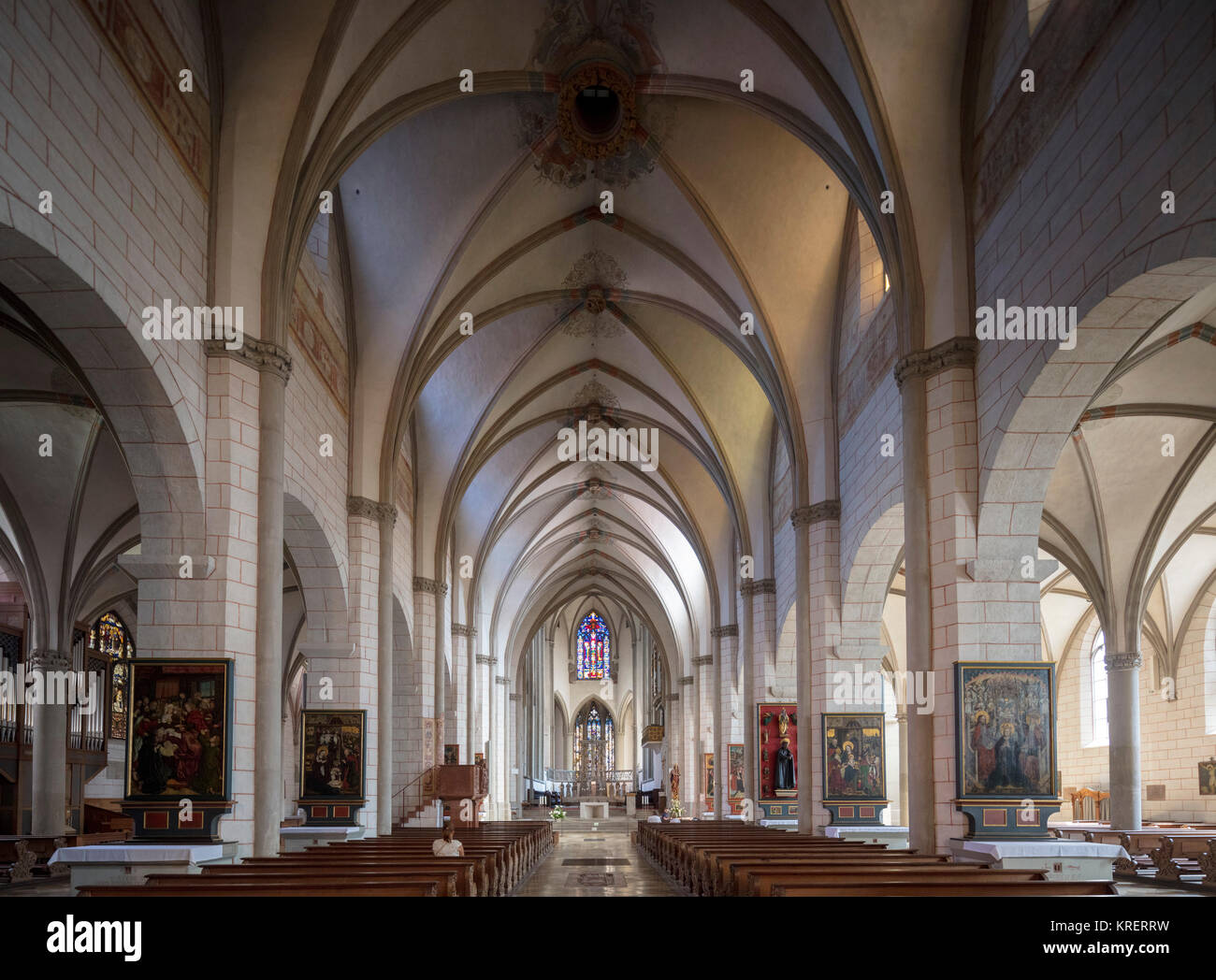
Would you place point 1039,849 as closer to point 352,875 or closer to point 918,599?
point 918,599

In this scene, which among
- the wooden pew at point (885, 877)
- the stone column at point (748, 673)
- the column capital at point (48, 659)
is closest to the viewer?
the wooden pew at point (885, 877)

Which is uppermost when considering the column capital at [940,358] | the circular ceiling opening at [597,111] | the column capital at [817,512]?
the circular ceiling opening at [597,111]

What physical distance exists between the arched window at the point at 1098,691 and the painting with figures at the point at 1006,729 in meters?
21.4

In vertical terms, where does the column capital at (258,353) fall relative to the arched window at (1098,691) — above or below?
above

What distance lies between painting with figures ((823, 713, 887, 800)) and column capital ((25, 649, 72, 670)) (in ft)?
49.0

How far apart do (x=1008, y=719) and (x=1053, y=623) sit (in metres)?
22.0

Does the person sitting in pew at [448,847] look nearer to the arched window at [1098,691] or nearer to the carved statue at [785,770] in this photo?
the carved statue at [785,770]

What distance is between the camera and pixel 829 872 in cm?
898

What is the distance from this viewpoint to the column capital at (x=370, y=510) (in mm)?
18438

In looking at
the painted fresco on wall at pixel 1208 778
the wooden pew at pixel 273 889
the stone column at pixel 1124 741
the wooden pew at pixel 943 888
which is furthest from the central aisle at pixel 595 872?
the painted fresco on wall at pixel 1208 778

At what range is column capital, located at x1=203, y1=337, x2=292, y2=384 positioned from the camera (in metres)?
11.8

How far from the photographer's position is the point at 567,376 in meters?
26.3
